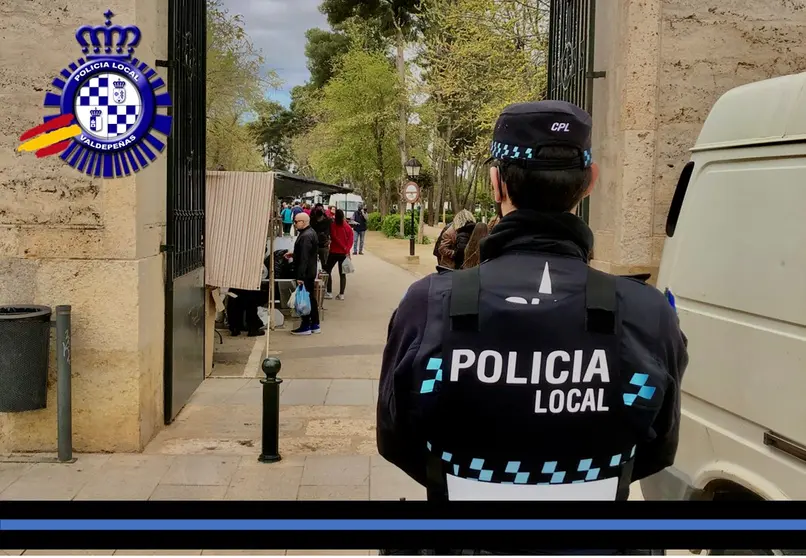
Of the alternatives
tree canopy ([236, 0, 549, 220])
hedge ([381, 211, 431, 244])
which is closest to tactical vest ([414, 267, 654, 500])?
tree canopy ([236, 0, 549, 220])

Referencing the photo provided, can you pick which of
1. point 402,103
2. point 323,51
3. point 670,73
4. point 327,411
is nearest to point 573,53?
point 670,73

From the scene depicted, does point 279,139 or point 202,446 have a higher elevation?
point 279,139

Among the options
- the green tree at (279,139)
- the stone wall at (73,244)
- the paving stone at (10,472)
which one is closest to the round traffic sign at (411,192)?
the stone wall at (73,244)

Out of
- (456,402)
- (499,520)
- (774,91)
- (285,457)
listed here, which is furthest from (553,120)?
(285,457)

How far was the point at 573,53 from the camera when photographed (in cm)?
689

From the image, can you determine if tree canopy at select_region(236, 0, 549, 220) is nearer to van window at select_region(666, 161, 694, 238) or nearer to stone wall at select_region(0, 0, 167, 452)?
stone wall at select_region(0, 0, 167, 452)

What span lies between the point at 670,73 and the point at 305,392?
15.7 ft

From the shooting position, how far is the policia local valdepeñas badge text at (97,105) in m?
5.61

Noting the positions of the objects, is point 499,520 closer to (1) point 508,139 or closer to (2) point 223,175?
(1) point 508,139

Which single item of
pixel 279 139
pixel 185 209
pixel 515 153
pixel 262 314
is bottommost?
pixel 262 314

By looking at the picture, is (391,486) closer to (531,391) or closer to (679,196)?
(679,196)

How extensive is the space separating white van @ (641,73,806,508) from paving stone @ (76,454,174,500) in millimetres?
3330

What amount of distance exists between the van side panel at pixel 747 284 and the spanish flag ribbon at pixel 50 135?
4388 mm

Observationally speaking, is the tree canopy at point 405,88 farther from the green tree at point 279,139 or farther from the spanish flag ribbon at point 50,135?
the spanish flag ribbon at point 50,135
